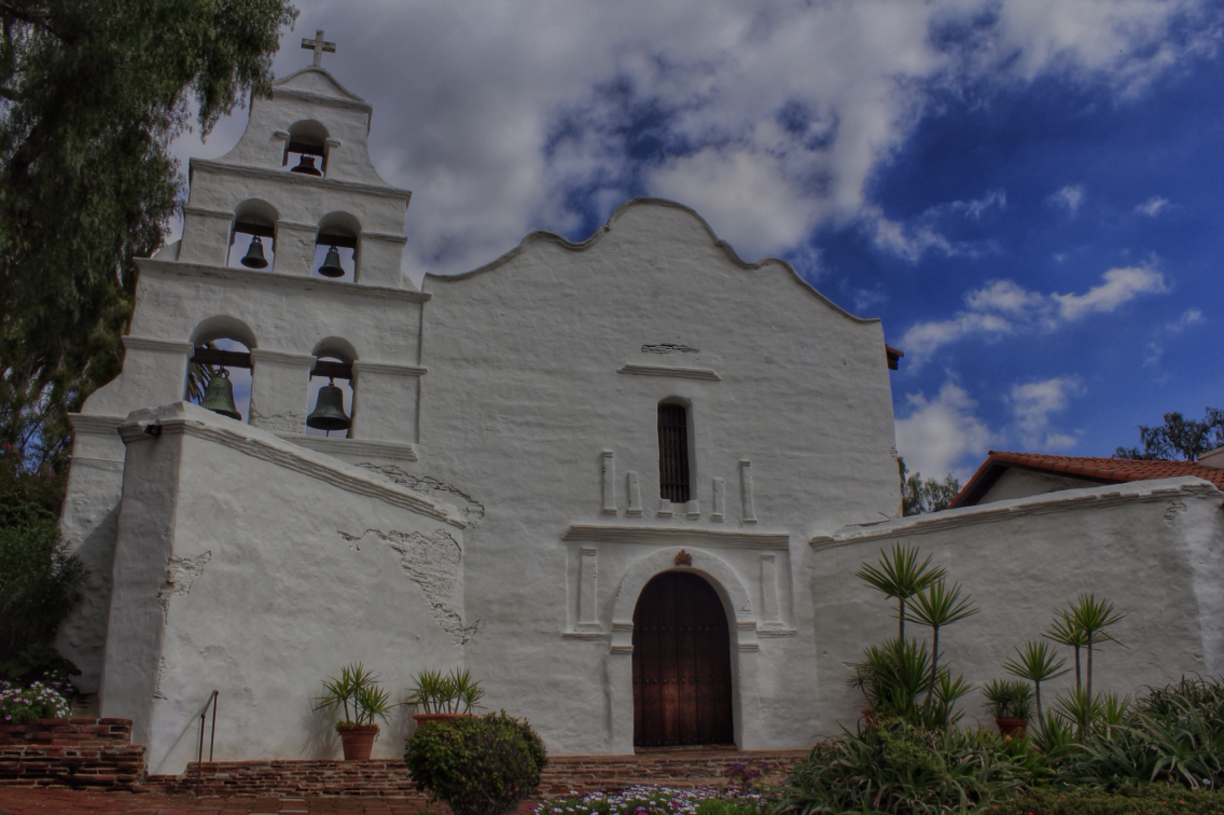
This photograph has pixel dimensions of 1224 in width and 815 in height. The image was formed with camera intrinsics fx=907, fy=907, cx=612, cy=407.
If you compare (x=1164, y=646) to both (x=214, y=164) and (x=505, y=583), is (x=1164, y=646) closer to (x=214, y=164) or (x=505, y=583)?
(x=505, y=583)

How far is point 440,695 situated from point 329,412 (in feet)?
13.5

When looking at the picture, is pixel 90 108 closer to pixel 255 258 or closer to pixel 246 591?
pixel 255 258

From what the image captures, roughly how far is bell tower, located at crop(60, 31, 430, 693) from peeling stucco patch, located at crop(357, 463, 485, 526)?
0.12m

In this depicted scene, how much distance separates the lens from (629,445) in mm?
13812

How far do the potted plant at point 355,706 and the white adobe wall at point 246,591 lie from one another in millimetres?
152

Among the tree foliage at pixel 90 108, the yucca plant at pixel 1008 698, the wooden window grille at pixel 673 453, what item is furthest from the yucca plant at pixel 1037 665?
the tree foliage at pixel 90 108

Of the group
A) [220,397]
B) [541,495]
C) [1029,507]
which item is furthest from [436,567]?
[1029,507]

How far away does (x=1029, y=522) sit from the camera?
12.1 m

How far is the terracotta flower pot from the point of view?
9711 millimetres

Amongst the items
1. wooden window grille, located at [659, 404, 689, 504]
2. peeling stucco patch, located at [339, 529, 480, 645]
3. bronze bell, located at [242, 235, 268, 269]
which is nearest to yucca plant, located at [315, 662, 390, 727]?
peeling stucco patch, located at [339, 529, 480, 645]

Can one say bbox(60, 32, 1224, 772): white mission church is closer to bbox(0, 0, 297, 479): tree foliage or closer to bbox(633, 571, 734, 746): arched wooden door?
bbox(633, 571, 734, 746): arched wooden door

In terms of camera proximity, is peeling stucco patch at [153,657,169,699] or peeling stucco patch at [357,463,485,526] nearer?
peeling stucco patch at [153,657,169,699]

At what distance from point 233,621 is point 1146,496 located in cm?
1081

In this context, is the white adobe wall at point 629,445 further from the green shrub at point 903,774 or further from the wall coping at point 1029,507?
the green shrub at point 903,774
